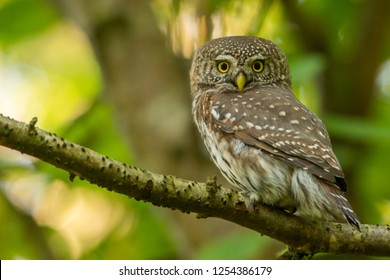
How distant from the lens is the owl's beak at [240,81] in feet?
14.1

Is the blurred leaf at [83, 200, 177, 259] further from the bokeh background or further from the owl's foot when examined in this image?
the owl's foot

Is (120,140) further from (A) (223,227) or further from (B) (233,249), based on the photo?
(B) (233,249)

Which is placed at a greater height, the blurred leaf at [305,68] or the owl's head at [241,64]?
the owl's head at [241,64]

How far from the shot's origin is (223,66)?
4605mm

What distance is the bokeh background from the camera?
498cm

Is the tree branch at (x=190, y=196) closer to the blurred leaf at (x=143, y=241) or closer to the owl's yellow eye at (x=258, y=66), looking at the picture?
the owl's yellow eye at (x=258, y=66)

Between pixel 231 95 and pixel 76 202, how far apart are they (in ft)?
6.46

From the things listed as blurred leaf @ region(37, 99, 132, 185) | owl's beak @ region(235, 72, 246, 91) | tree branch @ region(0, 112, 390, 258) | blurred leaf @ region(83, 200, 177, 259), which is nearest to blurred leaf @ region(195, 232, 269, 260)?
tree branch @ region(0, 112, 390, 258)

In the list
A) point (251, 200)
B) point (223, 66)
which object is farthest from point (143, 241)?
point (251, 200)

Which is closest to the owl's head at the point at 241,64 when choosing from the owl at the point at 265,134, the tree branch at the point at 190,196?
the owl at the point at 265,134

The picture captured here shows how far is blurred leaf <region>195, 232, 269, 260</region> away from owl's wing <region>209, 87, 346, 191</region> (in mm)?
510

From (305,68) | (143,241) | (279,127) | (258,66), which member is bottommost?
(143,241)

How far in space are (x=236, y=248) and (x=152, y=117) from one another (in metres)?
1.43

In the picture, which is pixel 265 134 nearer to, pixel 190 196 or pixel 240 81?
pixel 240 81
